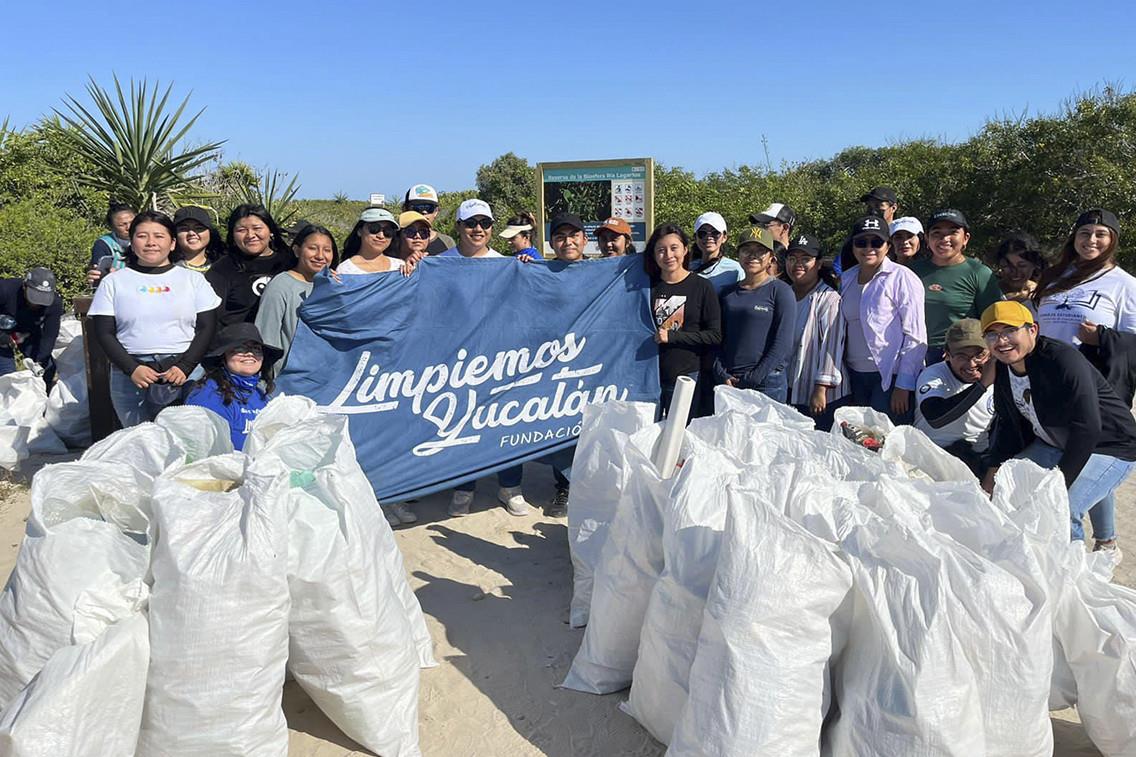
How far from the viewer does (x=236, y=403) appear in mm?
3508

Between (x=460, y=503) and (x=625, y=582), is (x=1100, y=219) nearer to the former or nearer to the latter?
(x=625, y=582)

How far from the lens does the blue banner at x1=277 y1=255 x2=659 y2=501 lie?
416 cm

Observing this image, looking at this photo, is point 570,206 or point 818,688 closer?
point 818,688

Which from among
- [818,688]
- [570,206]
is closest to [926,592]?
[818,688]

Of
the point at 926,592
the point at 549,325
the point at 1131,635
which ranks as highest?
the point at 549,325

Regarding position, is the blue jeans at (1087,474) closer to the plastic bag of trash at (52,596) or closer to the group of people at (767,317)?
the group of people at (767,317)

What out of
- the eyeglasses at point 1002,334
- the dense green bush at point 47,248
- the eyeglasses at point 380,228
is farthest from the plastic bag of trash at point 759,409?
the dense green bush at point 47,248

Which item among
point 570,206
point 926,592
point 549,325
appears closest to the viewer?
point 926,592

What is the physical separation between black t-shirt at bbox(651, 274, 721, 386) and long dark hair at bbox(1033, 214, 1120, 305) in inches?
66.8

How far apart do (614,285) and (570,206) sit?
2105mm

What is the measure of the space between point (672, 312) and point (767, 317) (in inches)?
20.5

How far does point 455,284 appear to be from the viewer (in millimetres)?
4426

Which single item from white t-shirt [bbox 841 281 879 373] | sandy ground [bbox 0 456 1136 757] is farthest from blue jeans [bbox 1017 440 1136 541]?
white t-shirt [bbox 841 281 879 373]

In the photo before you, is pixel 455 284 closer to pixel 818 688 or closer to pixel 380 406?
pixel 380 406
